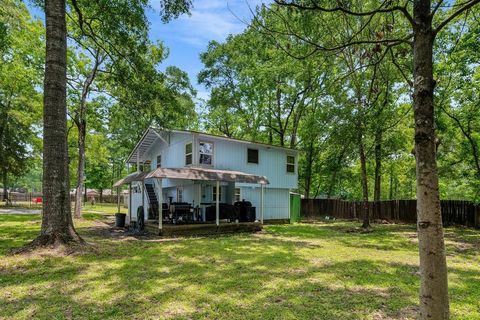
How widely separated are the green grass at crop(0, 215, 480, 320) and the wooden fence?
26.7 ft

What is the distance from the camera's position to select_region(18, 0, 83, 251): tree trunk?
25.3 feet

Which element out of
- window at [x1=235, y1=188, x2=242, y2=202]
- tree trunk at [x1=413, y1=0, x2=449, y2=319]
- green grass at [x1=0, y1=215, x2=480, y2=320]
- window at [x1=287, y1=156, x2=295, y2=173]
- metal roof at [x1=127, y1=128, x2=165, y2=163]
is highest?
metal roof at [x1=127, y1=128, x2=165, y2=163]

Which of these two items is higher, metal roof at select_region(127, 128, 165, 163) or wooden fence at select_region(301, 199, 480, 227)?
metal roof at select_region(127, 128, 165, 163)

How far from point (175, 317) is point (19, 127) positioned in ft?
93.7

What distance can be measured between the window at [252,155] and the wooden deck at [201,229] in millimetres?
4467

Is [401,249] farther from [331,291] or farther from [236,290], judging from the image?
[236,290]

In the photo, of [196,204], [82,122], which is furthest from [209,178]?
[82,122]

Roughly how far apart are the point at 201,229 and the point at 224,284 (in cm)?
783

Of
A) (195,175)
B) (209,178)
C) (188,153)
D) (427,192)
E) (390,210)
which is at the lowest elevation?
(390,210)

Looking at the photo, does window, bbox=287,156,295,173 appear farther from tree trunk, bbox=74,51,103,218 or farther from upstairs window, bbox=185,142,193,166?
tree trunk, bbox=74,51,103,218

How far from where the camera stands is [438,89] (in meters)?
16.2

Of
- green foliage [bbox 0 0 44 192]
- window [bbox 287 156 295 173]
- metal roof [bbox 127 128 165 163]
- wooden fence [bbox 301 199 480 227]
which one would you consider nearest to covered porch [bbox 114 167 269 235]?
metal roof [bbox 127 128 165 163]

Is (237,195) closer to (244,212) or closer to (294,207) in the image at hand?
(244,212)

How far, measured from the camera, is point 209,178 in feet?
43.6
